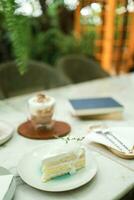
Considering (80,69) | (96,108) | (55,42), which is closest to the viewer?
(96,108)

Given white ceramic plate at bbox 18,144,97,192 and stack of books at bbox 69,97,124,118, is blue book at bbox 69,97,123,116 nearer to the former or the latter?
stack of books at bbox 69,97,124,118

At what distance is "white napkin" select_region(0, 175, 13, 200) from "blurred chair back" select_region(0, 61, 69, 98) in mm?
1154

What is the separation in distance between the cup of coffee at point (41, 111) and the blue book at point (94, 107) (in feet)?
0.57

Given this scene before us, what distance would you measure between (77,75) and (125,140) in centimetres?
127

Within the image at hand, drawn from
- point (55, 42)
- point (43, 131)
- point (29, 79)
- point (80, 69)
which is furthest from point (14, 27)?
point (55, 42)

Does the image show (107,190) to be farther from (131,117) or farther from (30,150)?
(131,117)

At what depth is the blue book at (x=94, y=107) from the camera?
4.30 ft

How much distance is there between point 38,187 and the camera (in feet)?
2.68

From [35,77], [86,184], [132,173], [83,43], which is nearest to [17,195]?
[86,184]

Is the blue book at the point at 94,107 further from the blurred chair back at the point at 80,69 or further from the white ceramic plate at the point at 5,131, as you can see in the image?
the blurred chair back at the point at 80,69

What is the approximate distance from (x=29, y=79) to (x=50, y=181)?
1.26m

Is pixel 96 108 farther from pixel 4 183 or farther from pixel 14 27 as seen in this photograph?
pixel 4 183

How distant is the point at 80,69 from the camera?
2.31 metres

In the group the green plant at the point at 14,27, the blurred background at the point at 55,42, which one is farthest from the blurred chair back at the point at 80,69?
the green plant at the point at 14,27
